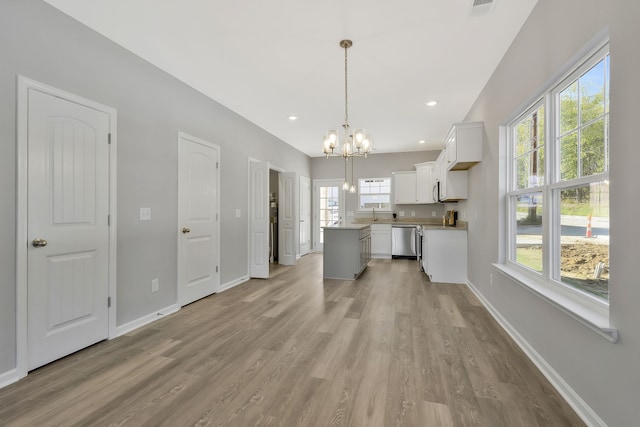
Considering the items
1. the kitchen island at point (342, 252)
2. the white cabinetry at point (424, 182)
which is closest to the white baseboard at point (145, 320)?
the kitchen island at point (342, 252)

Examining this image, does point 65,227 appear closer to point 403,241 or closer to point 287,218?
point 287,218

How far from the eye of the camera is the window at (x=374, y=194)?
7836 millimetres

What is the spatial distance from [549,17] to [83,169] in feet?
12.3

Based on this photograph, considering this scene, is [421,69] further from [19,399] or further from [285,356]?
[19,399]

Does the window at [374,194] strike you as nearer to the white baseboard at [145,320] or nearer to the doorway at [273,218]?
the doorway at [273,218]

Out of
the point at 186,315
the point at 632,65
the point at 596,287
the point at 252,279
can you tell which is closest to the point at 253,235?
the point at 252,279

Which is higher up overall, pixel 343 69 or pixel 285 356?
pixel 343 69

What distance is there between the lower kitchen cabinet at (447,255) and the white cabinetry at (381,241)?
8.24ft

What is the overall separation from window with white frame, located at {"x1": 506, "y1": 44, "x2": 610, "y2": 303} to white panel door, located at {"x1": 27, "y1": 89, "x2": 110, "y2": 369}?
3634 mm

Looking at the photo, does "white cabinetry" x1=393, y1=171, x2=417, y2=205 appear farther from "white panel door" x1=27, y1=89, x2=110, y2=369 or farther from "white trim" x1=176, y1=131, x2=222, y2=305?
"white panel door" x1=27, y1=89, x2=110, y2=369

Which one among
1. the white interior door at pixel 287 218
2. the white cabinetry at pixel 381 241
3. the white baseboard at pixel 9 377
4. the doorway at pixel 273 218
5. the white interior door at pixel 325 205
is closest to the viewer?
the white baseboard at pixel 9 377

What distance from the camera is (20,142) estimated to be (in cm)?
203

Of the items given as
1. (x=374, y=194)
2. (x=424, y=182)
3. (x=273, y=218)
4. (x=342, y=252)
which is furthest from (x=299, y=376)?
(x=374, y=194)

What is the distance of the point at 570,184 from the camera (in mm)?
1925
